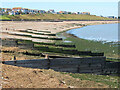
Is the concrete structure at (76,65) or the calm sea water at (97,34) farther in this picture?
the calm sea water at (97,34)

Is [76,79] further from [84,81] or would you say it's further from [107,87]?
[107,87]

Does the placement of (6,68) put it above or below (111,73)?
above

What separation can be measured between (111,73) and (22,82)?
14736mm

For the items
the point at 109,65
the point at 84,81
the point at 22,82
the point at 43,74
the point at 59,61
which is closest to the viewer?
the point at 22,82

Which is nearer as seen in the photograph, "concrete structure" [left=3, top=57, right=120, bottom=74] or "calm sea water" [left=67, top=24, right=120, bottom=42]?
"concrete structure" [left=3, top=57, right=120, bottom=74]

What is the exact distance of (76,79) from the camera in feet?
65.1

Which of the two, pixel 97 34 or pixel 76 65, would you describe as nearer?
pixel 76 65

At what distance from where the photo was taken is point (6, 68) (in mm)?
21344

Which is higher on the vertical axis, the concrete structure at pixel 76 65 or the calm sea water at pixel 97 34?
the concrete structure at pixel 76 65

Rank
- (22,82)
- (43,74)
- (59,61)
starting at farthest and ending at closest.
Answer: (59,61) < (43,74) < (22,82)

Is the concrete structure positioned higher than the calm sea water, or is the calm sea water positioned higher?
the concrete structure

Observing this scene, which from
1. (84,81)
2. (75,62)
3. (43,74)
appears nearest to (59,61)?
(75,62)

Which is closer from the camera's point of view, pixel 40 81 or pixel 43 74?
pixel 40 81

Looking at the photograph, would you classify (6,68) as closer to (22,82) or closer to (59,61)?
(22,82)
